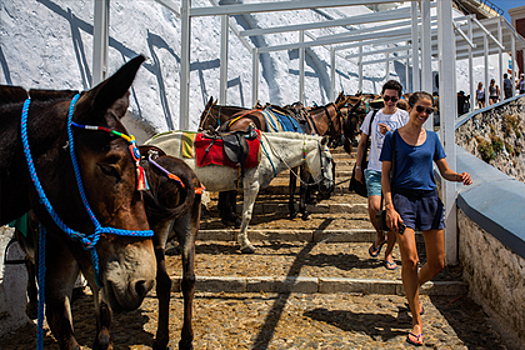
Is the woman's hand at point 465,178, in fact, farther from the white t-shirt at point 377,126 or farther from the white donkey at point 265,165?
the white donkey at point 265,165

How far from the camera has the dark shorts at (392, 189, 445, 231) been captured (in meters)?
3.38

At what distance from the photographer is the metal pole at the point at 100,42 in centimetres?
653

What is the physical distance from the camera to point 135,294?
5.13 ft

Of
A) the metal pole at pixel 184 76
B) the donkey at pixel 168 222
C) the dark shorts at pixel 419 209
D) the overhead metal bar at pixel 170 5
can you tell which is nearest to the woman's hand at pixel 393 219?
the dark shorts at pixel 419 209

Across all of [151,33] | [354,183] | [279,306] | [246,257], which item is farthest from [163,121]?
[279,306]

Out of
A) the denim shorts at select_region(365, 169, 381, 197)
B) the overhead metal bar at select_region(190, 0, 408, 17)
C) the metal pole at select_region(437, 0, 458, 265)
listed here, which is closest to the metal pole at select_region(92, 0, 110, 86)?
the overhead metal bar at select_region(190, 0, 408, 17)

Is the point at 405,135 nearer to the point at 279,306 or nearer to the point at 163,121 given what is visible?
the point at 279,306

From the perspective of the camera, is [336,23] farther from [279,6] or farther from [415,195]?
[415,195]

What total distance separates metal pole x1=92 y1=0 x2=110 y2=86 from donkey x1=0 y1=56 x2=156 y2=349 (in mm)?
5306

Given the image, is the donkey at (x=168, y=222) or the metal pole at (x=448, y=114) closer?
the donkey at (x=168, y=222)

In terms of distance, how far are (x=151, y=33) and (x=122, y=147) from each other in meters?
9.45

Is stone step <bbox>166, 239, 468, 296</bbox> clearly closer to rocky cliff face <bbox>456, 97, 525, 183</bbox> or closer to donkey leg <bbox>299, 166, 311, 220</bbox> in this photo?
donkey leg <bbox>299, 166, 311, 220</bbox>

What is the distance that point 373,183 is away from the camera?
183 inches

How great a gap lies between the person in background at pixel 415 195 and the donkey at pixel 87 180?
7.50 feet
